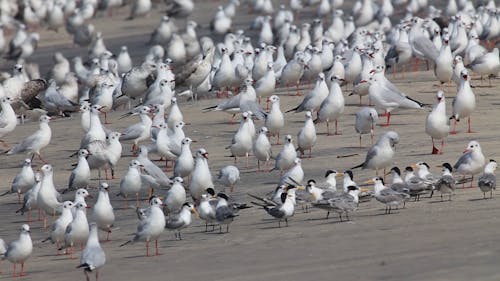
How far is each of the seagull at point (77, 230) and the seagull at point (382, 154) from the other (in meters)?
3.66

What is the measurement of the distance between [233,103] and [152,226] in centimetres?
746

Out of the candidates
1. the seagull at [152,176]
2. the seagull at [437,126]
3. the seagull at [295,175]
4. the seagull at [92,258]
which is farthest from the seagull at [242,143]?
the seagull at [92,258]

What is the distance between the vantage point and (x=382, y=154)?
1673 cm

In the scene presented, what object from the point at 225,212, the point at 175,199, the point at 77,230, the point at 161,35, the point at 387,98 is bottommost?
the point at 77,230

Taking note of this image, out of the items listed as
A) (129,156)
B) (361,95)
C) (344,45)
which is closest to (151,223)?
(129,156)

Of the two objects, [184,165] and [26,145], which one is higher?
[26,145]

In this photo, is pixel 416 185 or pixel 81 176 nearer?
pixel 416 185

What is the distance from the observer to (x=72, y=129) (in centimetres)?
2314

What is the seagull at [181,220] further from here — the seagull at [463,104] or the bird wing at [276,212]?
the seagull at [463,104]

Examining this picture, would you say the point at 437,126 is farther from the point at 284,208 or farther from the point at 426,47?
the point at 426,47

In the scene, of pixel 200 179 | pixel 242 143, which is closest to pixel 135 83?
pixel 242 143

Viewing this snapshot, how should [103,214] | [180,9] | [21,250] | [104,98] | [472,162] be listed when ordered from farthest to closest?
[180,9]
[104,98]
[472,162]
[103,214]
[21,250]

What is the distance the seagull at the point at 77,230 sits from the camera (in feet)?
48.1

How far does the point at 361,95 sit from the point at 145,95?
3.71 m
